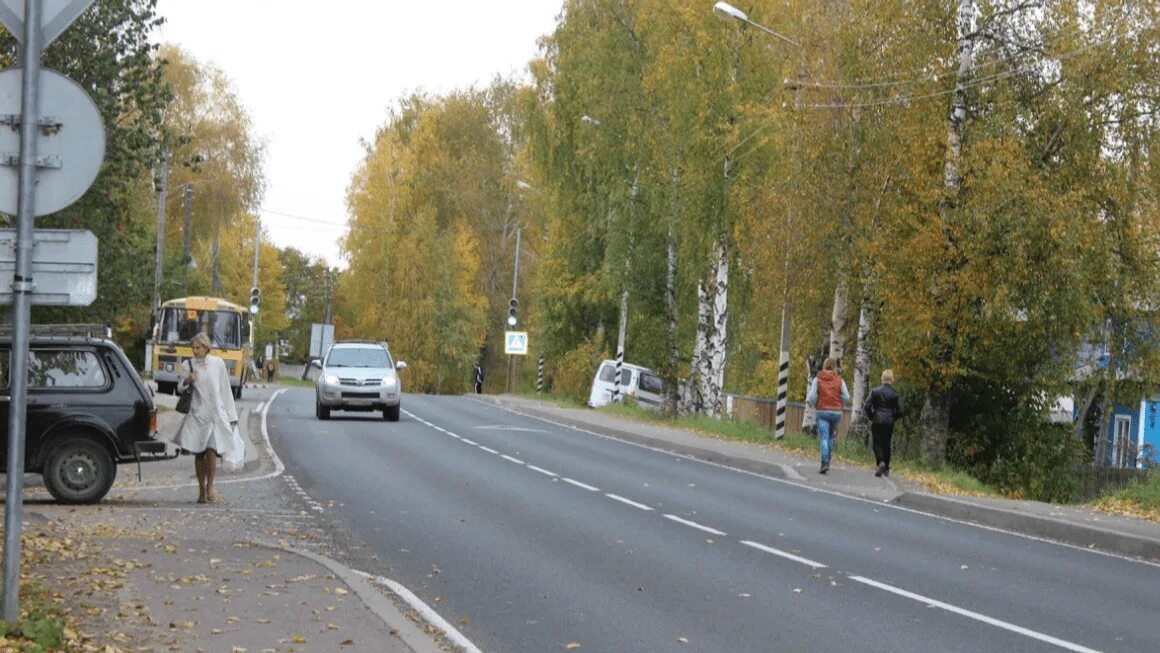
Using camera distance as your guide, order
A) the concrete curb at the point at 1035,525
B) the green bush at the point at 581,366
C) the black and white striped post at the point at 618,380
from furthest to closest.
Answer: the green bush at the point at 581,366 → the black and white striped post at the point at 618,380 → the concrete curb at the point at 1035,525

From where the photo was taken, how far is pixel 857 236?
29.9 m

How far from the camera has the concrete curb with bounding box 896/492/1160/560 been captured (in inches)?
631

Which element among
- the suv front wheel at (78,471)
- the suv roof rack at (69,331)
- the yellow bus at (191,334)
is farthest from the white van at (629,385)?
the suv front wheel at (78,471)

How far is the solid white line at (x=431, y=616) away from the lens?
9166 millimetres

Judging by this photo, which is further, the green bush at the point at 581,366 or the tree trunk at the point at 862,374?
the green bush at the point at 581,366

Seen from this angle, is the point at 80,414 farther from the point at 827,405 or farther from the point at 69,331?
the point at 827,405

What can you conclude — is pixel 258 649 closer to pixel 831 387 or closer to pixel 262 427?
Result: pixel 831 387

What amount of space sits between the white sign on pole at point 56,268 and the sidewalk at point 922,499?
37.5 feet

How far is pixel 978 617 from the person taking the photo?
10.9 m

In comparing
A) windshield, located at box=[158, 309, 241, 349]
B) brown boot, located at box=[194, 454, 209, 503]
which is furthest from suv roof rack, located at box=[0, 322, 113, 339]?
windshield, located at box=[158, 309, 241, 349]

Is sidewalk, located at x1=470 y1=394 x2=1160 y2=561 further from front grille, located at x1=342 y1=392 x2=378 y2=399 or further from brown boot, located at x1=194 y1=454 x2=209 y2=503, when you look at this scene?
brown boot, located at x1=194 y1=454 x2=209 y2=503

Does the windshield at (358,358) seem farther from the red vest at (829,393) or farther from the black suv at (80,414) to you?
the black suv at (80,414)

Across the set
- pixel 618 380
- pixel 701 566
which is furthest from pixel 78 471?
pixel 618 380

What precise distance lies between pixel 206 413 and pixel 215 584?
21.1ft
